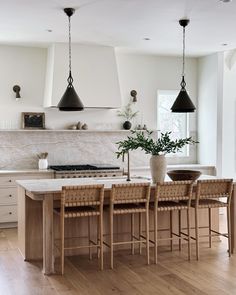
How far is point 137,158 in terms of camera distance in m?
8.46

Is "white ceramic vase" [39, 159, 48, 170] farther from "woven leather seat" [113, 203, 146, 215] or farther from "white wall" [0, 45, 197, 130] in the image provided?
"woven leather seat" [113, 203, 146, 215]

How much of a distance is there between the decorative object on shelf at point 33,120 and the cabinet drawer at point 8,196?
1101mm

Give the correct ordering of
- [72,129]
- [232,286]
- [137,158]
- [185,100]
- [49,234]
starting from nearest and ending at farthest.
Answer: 1. [232,286]
2. [49,234]
3. [185,100]
4. [72,129]
5. [137,158]

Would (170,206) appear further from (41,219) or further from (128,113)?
(128,113)

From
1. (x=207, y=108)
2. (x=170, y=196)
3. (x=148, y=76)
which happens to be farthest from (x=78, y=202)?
(x=207, y=108)

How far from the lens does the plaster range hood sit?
24.3ft

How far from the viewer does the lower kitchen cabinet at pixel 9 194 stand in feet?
23.5

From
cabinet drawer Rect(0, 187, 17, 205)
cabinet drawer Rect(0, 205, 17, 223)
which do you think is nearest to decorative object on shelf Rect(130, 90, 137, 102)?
cabinet drawer Rect(0, 187, 17, 205)

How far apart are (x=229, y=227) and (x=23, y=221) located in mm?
2353

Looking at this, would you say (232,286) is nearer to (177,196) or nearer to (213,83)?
(177,196)

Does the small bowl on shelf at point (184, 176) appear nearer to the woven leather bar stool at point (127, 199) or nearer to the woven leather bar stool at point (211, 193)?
the woven leather bar stool at point (211, 193)

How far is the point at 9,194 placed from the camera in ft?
23.6

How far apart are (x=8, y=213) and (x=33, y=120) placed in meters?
1.55

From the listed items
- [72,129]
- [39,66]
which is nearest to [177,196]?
[72,129]
